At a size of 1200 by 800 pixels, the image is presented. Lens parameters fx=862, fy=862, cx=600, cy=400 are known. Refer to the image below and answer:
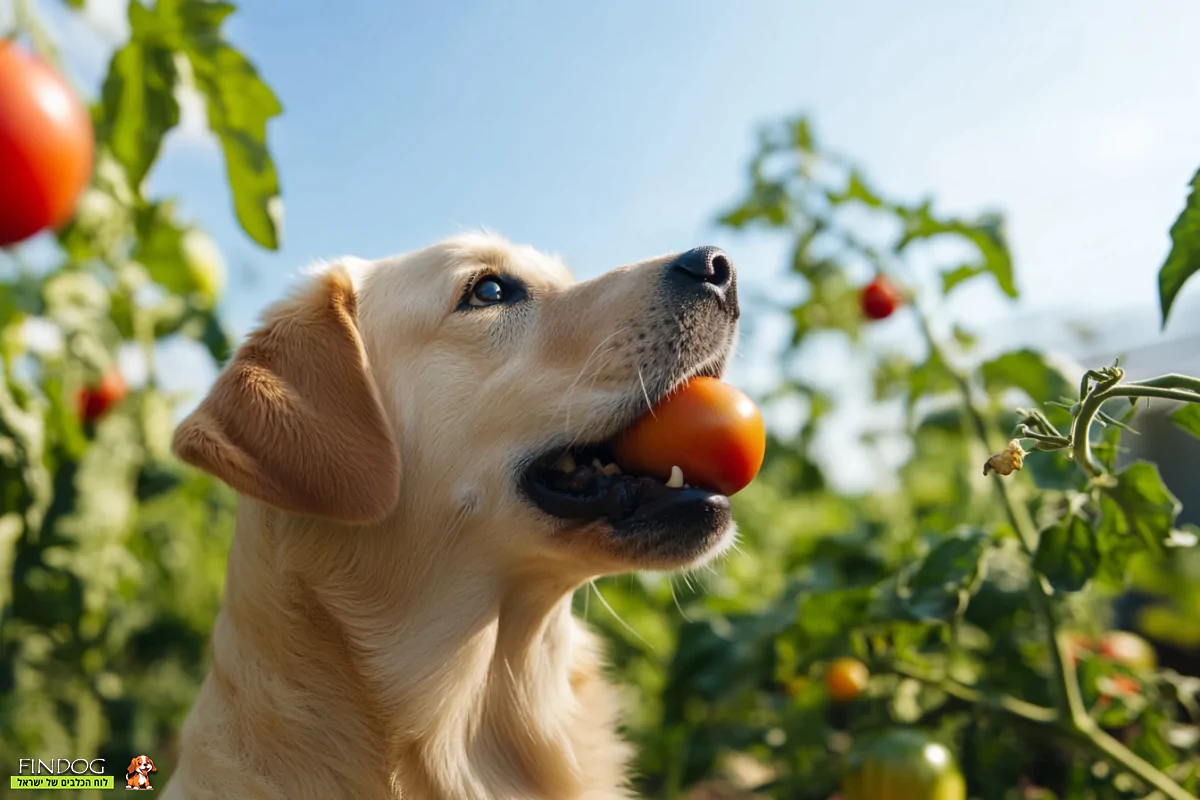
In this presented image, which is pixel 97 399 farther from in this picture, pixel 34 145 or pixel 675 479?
pixel 675 479

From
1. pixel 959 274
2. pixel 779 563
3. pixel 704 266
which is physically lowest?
pixel 779 563

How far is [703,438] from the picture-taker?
1777 millimetres

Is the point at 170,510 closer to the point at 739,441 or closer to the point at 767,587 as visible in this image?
the point at 767,587

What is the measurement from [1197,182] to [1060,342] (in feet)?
10.7

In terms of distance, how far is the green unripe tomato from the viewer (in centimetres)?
212

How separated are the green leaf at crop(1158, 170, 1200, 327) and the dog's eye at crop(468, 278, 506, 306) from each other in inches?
56.4

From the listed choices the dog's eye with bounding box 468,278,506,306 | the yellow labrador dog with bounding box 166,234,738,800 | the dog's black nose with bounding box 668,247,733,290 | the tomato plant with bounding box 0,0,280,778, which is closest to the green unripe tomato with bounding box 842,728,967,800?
the yellow labrador dog with bounding box 166,234,738,800

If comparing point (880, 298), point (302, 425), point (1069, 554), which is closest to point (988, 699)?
point (1069, 554)

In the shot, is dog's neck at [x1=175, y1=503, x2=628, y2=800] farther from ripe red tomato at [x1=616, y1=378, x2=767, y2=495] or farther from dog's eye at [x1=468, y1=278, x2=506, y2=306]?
dog's eye at [x1=468, y1=278, x2=506, y2=306]

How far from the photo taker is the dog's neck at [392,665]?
1.84 metres

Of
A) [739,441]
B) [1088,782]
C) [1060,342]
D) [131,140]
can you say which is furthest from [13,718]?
[1060,342]

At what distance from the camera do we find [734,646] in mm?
2656

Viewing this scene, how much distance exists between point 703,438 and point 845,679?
1469 mm

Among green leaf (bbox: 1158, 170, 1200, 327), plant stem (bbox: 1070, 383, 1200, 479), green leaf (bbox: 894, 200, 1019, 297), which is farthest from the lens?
green leaf (bbox: 894, 200, 1019, 297)
